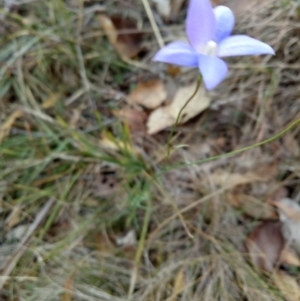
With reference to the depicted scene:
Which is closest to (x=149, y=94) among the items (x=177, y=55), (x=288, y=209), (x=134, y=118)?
(x=134, y=118)

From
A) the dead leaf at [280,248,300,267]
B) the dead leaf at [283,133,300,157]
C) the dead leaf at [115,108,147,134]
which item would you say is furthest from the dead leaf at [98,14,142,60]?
the dead leaf at [280,248,300,267]

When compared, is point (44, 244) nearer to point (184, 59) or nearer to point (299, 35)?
point (184, 59)

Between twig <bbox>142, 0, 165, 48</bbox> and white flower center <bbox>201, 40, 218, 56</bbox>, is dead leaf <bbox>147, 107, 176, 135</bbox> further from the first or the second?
white flower center <bbox>201, 40, 218, 56</bbox>

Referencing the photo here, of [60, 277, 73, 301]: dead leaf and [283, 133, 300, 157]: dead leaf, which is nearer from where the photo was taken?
[60, 277, 73, 301]: dead leaf

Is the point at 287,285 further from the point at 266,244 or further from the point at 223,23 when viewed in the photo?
the point at 223,23

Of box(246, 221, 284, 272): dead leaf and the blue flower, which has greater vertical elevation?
the blue flower
